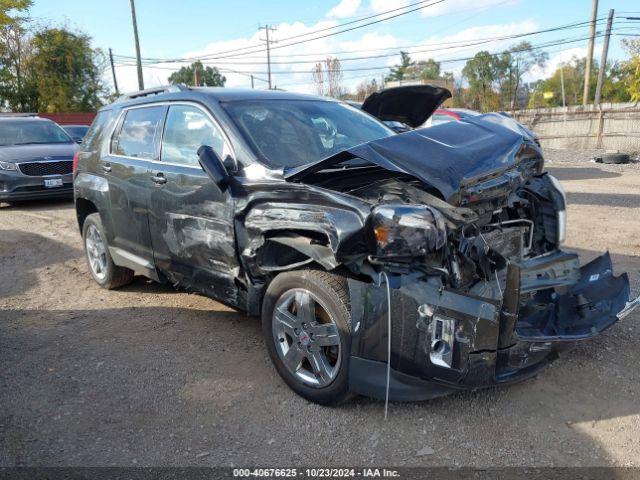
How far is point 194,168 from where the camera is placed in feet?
12.7

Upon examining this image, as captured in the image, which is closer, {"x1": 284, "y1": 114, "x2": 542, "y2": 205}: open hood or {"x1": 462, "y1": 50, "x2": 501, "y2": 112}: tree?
{"x1": 284, "y1": 114, "x2": 542, "y2": 205}: open hood

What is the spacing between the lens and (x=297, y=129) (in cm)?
398

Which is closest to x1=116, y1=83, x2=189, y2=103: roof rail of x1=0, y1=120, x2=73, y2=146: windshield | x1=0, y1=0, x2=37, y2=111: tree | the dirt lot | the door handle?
the door handle

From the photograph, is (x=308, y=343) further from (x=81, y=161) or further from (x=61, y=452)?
(x=81, y=161)

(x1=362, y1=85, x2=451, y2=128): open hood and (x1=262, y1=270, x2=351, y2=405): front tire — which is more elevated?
(x1=362, y1=85, x2=451, y2=128): open hood

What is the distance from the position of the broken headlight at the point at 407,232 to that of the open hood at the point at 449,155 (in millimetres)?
247

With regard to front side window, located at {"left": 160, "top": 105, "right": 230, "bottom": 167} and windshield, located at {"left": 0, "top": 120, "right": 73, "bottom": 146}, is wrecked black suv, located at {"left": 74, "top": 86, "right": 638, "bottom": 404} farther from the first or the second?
windshield, located at {"left": 0, "top": 120, "right": 73, "bottom": 146}

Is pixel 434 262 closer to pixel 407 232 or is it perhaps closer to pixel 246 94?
pixel 407 232

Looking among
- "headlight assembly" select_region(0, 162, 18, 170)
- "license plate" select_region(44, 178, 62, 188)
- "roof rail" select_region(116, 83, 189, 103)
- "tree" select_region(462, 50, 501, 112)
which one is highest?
"tree" select_region(462, 50, 501, 112)

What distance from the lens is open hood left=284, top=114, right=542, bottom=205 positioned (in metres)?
2.95

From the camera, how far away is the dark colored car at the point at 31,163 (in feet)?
33.9

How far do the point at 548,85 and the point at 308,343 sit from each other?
8420 cm

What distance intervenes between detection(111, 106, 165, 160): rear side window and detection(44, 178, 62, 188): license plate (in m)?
6.61

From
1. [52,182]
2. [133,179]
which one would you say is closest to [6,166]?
[52,182]
